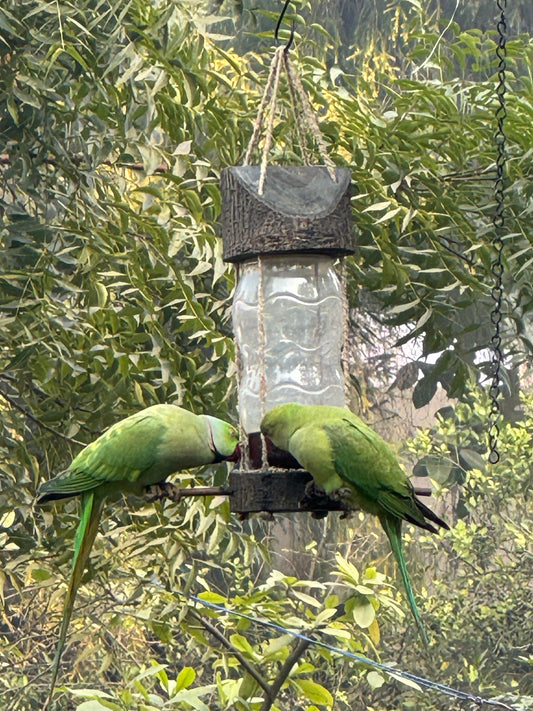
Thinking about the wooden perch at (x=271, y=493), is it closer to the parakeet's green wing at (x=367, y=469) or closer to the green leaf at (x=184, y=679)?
the parakeet's green wing at (x=367, y=469)

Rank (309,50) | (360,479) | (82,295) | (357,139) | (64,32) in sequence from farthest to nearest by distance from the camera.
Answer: (309,50) → (82,295) → (357,139) → (64,32) → (360,479)

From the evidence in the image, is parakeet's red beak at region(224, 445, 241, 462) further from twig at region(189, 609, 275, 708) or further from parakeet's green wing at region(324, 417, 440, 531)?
twig at region(189, 609, 275, 708)

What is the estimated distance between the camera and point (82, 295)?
7.20ft

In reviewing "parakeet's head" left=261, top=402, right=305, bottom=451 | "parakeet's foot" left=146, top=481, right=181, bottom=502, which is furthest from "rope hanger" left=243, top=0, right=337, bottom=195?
"parakeet's foot" left=146, top=481, right=181, bottom=502

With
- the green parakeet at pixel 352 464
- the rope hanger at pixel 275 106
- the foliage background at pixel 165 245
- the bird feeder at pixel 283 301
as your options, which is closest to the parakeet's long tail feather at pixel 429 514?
the green parakeet at pixel 352 464

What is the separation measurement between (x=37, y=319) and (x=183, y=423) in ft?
1.52

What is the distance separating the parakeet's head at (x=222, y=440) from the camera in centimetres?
147

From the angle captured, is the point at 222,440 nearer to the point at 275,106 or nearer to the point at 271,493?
the point at 271,493

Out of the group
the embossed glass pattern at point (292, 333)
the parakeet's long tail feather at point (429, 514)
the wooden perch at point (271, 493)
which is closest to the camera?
the parakeet's long tail feather at point (429, 514)

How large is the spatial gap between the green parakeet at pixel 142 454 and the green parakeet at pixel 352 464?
0.33 ft

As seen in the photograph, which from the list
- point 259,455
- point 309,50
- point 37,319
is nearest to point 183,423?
point 259,455

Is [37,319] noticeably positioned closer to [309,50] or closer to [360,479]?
[360,479]

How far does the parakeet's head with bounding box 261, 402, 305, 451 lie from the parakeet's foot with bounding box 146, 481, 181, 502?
138mm

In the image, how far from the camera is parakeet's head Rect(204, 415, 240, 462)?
1.47m
